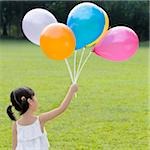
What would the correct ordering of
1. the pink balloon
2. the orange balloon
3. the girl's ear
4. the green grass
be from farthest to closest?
the green grass → the pink balloon → the orange balloon → the girl's ear

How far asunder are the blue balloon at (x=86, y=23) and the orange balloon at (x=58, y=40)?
6.2 inches

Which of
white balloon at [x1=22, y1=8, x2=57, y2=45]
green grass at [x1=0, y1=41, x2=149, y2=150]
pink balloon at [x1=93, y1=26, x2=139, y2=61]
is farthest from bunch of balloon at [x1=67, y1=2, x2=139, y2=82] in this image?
green grass at [x1=0, y1=41, x2=149, y2=150]

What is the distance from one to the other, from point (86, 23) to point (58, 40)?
298 millimetres

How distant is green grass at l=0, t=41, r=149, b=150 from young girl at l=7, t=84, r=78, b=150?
168cm

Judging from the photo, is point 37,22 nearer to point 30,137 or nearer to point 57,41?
point 57,41

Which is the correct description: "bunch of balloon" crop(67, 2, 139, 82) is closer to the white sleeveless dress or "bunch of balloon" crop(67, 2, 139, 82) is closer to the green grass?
the white sleeveless dress

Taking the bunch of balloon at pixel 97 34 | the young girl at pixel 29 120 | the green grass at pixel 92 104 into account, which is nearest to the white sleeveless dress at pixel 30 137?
the young girl at pixel 29 120

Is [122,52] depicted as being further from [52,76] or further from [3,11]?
[3,11]

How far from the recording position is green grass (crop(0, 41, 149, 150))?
199 inches

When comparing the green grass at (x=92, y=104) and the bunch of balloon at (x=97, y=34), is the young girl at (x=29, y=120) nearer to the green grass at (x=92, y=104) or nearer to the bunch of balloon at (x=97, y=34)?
the bunch of balloon at (x=97, y=34)

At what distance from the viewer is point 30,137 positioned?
307cm

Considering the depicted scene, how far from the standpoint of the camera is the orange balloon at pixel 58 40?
3.20 m

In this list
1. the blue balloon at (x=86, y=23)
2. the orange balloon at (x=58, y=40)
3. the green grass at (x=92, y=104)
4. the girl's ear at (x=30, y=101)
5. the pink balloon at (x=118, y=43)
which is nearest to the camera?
the girl's ear at (x=30, y=101)

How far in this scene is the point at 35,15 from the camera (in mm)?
3504
